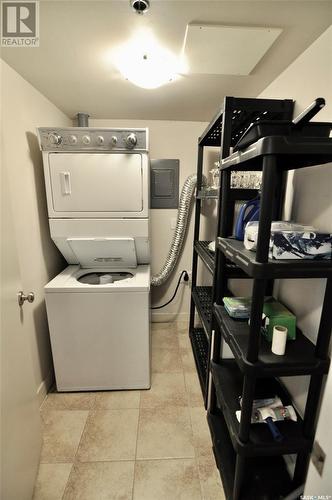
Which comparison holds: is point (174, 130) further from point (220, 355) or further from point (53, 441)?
point (53, 441)

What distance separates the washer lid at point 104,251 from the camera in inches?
69.4

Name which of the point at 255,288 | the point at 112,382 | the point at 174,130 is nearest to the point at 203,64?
the point at 174,130

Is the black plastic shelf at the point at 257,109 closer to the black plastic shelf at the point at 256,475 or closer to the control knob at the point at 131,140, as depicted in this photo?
the control knob at the point at 131,140

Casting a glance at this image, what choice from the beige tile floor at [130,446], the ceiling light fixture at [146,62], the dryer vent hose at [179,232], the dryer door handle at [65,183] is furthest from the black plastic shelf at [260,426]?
the ceiling light fixture at [146,62]

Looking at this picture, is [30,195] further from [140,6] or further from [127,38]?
[140,6]

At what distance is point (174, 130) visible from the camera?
7.48ft

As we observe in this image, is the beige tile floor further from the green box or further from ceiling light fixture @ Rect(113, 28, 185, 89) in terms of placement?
ceiling light fixture @ Rect(113, 28, 185, 89)

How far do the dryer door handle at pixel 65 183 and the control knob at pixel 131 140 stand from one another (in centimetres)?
47

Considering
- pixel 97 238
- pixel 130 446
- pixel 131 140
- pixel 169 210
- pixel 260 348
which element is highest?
pixel 131 140

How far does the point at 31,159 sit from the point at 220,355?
1.82 metres

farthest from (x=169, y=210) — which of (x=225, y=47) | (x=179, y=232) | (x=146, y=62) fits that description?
(x=225, y=47)

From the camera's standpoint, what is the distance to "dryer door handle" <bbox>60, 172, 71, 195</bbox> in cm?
162

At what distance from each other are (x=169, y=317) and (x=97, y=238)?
146 centimetres

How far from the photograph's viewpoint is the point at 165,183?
2350 millimetres
